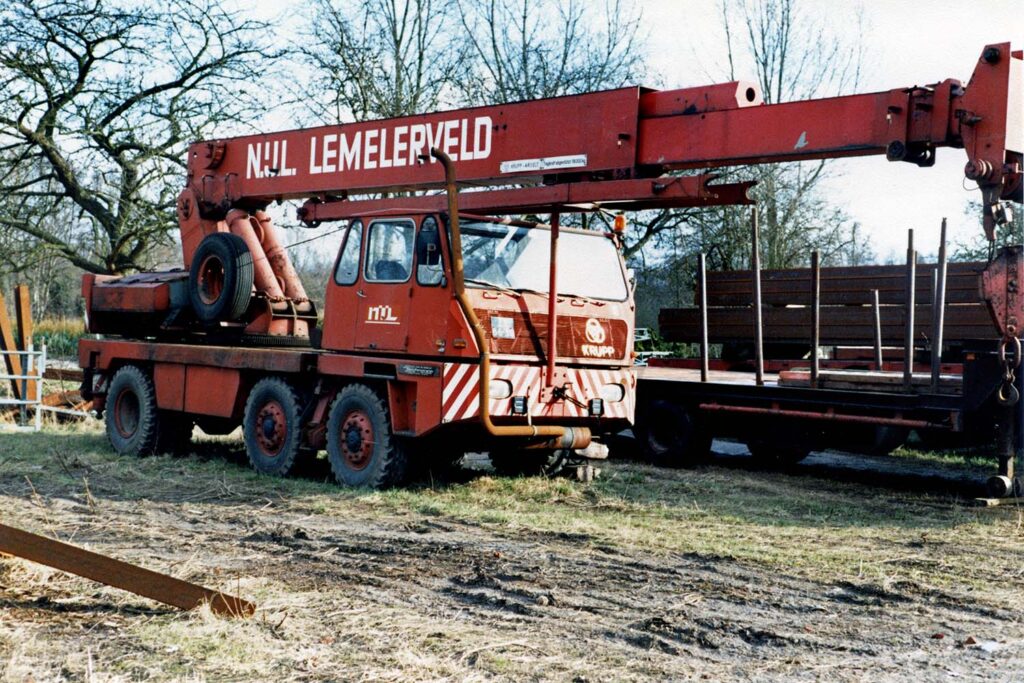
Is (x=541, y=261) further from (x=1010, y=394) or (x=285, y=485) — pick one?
(x=1010, y=394)

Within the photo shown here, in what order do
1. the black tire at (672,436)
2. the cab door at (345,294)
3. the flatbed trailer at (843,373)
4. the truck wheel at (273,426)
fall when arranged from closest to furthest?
1. the flatbed trailer at (843,373)
2. the cab door at (345,294)
3. the truck wheel at (273,426)
4. the black tire at (672,436)

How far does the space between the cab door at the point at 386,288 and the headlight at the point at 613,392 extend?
1859 mm

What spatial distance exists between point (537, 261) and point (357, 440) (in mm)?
2197

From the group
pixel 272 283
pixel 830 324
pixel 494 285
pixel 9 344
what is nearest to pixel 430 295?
pixel 494 285

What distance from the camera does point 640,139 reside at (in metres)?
9.31

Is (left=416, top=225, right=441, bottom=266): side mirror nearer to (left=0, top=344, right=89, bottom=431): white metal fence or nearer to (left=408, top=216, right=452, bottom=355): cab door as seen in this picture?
(left=408, top=216, right=452, bottom=355): cab door

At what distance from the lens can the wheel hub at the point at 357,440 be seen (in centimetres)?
1016

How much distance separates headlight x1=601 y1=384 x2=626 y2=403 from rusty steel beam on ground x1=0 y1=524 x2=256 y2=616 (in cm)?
543

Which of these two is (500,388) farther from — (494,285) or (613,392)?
(613,392)

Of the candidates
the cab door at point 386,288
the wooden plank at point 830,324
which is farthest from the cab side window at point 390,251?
the wooden plank at point 830,324

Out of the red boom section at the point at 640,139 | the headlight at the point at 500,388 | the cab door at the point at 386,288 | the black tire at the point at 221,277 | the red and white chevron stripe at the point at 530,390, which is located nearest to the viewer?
the red boom section at the point at 640,139

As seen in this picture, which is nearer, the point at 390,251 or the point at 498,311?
the point at 498,311

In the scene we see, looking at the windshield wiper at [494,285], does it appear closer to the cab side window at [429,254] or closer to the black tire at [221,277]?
the cab side window at [429,254]

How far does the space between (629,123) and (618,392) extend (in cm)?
256
